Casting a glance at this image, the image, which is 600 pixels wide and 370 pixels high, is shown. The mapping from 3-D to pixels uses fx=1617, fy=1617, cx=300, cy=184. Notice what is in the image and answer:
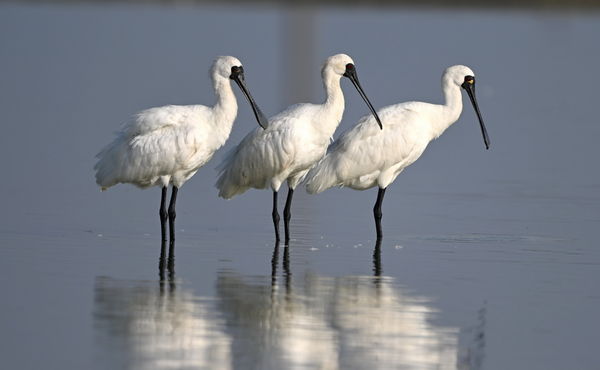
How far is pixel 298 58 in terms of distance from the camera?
132 ft

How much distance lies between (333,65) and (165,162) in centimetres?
205

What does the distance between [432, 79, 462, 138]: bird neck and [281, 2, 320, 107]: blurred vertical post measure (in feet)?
35.1

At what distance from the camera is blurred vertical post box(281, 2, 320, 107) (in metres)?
30.1

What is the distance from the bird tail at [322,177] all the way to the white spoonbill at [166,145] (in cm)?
110

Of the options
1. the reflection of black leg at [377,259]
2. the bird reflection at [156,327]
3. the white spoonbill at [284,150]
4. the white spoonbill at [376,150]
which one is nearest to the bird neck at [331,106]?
the white spoonbill at [284,150]

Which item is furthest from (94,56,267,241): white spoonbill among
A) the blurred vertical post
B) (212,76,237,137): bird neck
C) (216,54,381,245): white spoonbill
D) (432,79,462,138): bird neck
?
the blurred vertical post

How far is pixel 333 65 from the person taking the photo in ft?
50.4

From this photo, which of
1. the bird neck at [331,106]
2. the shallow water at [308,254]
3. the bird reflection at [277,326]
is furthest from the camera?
the bird neck at [331,106]

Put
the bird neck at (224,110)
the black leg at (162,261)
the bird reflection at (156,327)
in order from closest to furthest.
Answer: the bird reflection at (156,327) → the black leg at (162,261) → the bird neck at (224,110)

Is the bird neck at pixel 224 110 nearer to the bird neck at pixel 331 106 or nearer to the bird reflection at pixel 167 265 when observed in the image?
the bird neck at pixel 331 106

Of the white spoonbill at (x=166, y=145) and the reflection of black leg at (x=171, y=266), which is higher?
the white spoonbill at (x=166, y=145)

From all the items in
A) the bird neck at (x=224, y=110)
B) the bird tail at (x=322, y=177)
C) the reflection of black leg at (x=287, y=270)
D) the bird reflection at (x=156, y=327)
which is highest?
the bird neck at (x=224, y=110)

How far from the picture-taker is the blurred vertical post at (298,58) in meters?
30.1

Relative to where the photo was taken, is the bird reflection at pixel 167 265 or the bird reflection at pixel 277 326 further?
the bird reflection at pixel 167 265
